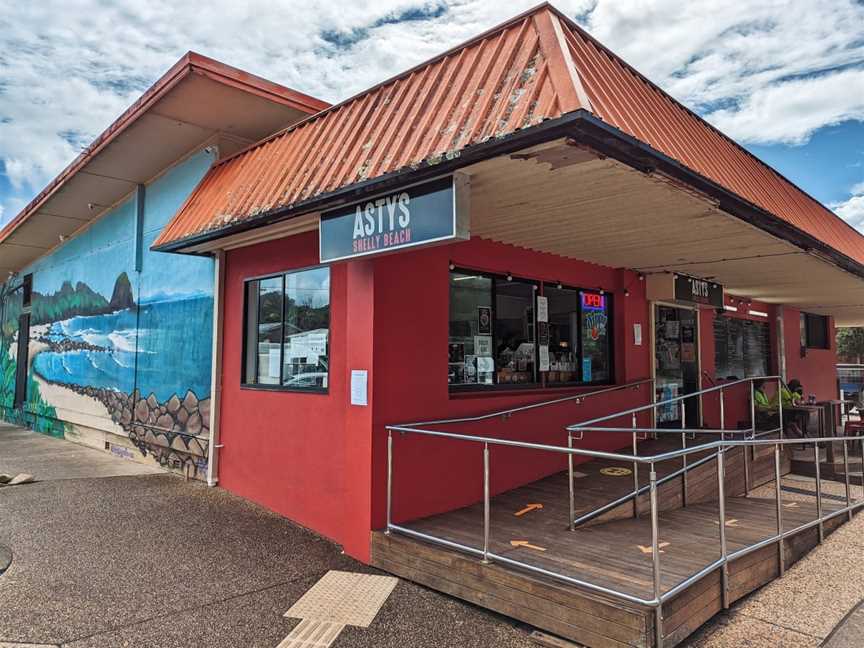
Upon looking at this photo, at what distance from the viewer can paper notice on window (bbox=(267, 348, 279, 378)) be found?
6594 millimetres

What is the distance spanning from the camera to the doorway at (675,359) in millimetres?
9070

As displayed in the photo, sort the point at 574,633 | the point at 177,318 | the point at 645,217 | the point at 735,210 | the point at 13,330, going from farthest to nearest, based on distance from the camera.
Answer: the point at 13,330, the point at 177,318, the point at 645,217, the point at 735,210, the point at 574,633

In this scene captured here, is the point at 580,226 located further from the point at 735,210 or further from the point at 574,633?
the point at 574,633

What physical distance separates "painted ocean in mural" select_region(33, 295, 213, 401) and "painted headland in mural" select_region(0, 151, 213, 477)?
2cm

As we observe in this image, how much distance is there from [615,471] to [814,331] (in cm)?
1113

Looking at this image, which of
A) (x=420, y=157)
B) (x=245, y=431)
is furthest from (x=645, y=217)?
(x=245, y=431)

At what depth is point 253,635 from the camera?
12.3 ft

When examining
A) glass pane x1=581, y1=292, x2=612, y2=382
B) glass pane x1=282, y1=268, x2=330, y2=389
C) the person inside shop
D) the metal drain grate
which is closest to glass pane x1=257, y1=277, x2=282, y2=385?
glass pane x1=282, y1=268, x2=330, y2=389

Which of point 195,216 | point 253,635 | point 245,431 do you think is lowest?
point 253,635

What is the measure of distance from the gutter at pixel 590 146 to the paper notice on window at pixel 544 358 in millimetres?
2659

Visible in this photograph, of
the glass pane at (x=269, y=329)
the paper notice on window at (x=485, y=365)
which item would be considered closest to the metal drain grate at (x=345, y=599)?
the paper notice on window at (x=485, y=365)

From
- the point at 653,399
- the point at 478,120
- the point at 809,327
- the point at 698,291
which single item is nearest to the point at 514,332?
the point at 653,399

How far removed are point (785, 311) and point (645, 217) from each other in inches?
394

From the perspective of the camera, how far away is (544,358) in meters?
7.00
